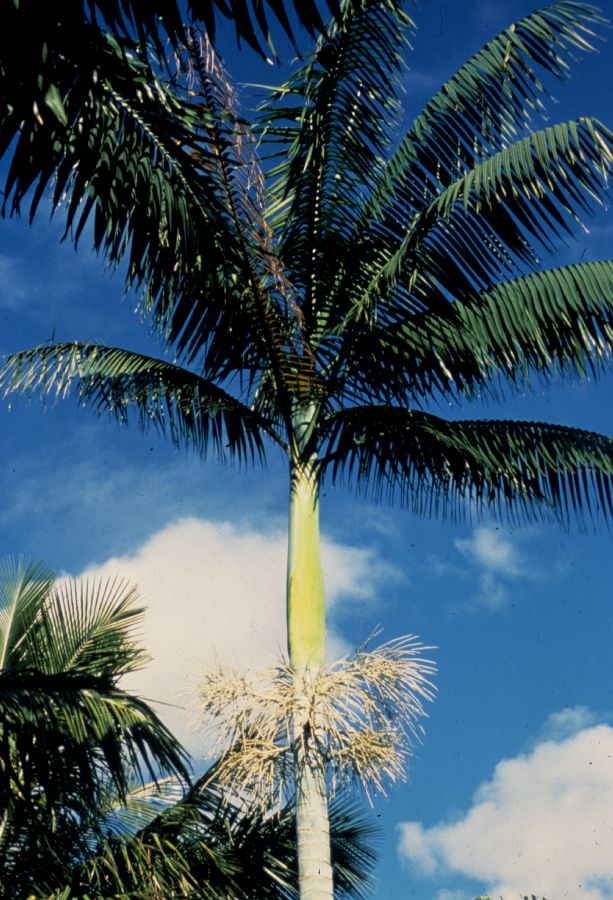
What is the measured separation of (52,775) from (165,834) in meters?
1.16

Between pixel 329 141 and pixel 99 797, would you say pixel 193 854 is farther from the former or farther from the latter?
pixel 329 141

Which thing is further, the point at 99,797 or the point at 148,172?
the point at 99,797

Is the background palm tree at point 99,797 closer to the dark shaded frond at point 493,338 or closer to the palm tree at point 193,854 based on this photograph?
the palm tree at point 193,854

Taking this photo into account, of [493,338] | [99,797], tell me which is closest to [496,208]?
[493,338]

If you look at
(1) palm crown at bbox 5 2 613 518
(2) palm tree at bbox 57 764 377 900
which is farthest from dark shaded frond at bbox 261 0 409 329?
(2) palm tree at bbox 57 764 377 900

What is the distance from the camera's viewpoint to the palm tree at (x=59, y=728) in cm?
667

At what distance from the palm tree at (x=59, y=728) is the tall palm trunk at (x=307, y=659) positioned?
1.03 meters

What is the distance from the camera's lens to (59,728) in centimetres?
669

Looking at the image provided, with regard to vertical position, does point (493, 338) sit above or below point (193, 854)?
above

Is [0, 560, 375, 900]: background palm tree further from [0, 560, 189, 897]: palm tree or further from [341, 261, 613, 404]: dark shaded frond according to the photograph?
[341, 261, 613, 404]: dark shaded frond

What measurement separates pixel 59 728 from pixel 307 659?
1.67m

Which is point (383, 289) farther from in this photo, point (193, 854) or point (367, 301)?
point (193, 854)

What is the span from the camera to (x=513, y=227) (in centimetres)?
Answer: 675

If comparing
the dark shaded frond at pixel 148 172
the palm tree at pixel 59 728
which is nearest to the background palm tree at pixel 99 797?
the palm tree at pixel 59 728
